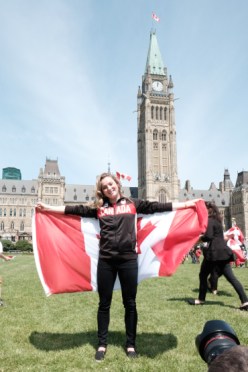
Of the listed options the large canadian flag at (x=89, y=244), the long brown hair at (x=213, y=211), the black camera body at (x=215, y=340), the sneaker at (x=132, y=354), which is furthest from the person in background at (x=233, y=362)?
the long brown hair at (x=213, y=211)

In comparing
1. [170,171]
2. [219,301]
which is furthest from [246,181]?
[219,301]

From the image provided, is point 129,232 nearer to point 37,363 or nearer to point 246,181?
point 37,363

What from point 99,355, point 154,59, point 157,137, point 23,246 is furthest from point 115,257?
point 154,59

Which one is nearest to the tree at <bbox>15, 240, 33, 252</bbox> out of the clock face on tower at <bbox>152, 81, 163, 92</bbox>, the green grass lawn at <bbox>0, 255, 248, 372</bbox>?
the green grass lawn at <bbox>0, 255, 248, 372</bbox>

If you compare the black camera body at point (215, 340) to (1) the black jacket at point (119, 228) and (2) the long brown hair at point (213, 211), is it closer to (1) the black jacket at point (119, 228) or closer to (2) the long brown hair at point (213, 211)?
(1) the black jacket at point (119, 228)

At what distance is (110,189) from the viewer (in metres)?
5.21

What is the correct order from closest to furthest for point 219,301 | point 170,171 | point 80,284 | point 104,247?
point 104,247 → point 80,284 → point 219,301 → point 170,171

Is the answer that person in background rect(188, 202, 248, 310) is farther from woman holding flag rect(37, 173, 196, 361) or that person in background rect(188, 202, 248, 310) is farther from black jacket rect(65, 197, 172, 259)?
woman holding flag rect(37, 173, 196, 361)

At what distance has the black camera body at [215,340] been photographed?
4.75 ft

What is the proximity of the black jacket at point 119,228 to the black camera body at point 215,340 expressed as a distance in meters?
3.41

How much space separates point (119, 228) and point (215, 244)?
3.93 meters

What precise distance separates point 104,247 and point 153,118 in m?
89.4

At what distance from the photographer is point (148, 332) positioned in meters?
5.98

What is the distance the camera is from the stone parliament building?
88125mm
